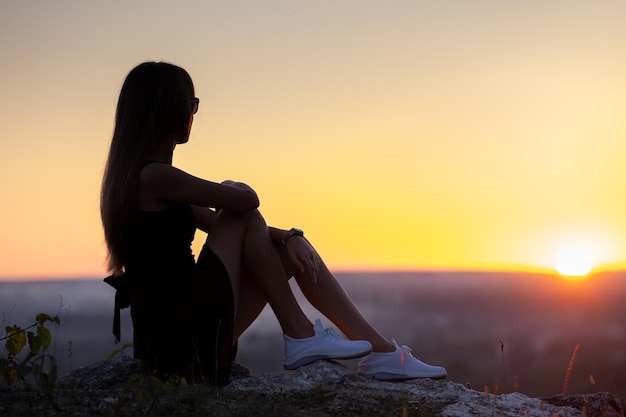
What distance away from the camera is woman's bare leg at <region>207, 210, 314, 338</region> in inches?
202

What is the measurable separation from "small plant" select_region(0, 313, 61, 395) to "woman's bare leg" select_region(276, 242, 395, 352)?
151 centimetres

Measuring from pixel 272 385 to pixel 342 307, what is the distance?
0.78 m

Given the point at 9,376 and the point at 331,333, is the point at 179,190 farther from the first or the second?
the point at 9,376

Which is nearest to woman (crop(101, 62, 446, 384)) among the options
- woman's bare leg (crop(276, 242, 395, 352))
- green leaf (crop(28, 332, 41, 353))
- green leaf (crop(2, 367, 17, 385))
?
woman's bare leg (crop(276, 242, 395, 352))

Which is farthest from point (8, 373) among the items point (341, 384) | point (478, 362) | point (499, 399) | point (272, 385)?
point (478, 362)

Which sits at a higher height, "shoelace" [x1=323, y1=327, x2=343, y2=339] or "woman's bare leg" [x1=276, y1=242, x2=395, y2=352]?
"woman's bare leg" [x1=276, y1=242, x2=395, y2=352]

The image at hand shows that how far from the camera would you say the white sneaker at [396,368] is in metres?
5.43

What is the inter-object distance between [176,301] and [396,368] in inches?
57.4

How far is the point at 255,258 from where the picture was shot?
517 cm

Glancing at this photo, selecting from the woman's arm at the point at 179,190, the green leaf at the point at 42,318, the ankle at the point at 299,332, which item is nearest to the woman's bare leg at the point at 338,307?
the ankle at the point at 299,332

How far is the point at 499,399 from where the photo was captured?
17.1 ft

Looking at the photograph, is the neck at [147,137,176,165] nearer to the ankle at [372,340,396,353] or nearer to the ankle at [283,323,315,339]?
the ankle at [283,323,315,339]

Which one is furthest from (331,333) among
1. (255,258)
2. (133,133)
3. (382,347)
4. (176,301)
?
(133,133)

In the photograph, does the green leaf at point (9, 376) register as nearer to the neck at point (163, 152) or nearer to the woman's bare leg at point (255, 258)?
the woman's bare leg at point (255, 258)
